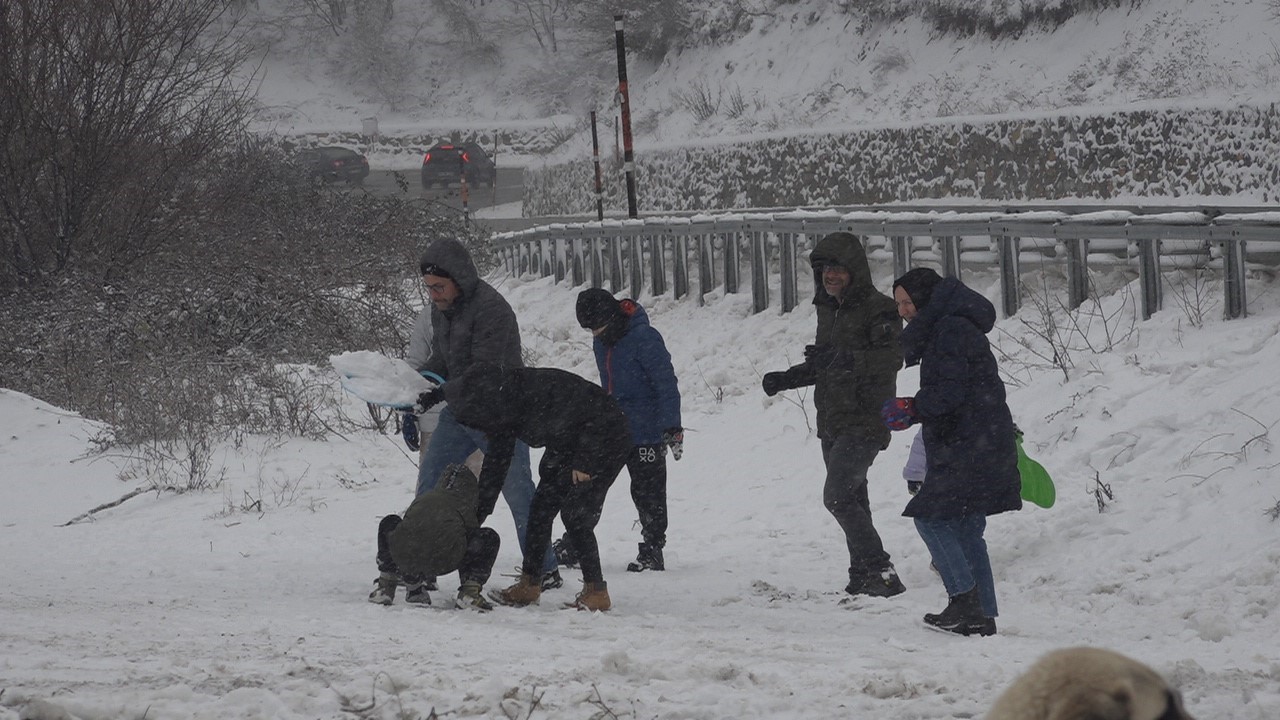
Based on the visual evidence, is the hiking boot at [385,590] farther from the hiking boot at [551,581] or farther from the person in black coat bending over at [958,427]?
the person in black coat bending over at [958,427]

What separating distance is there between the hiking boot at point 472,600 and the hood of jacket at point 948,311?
7.55 feet

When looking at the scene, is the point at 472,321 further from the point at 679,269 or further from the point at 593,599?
the point at 679,269

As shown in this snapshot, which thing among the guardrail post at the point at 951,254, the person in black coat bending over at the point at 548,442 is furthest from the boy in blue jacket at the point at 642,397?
the guardrail post at the point at 951,254

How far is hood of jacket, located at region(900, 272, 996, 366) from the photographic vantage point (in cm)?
627

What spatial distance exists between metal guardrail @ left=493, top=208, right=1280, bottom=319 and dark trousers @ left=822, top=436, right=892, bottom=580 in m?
3.87

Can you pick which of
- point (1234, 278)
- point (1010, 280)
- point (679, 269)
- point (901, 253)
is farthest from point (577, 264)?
point (1234, 278)

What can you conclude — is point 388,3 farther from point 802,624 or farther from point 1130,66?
point 802,624

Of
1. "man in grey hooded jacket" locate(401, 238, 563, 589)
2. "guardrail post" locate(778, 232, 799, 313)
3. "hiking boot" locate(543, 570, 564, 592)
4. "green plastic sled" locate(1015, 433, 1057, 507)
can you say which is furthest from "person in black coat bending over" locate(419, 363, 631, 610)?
"guardrail post" locate(778, 232, 799, 313)

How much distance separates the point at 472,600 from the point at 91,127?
43.9ft

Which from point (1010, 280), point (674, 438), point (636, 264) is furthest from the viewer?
point (636, 264)

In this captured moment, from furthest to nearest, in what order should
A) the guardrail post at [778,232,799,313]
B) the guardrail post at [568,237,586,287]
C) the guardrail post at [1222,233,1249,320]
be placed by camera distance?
1. the guardrail post at [568,237,586,287]
2. the guardrail post at [778,232,799,313]
3. the guardrail post at [1222,233,1249,320]

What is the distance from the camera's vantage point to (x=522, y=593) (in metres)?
6.91

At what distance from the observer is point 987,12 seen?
3216 cm

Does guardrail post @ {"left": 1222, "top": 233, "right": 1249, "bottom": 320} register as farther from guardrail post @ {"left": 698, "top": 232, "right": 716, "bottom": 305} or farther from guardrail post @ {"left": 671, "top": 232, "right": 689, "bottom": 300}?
guardrail post @ {"left": 671, "top": 232, "right": 689, "bottom": 300}
